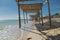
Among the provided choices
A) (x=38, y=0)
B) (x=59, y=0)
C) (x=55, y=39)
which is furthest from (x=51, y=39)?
(x=59, y=0)

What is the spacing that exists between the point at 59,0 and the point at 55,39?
20.4 ft

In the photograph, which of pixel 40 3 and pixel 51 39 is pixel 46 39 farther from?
pixel 40 3

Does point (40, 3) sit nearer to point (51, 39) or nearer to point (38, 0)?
point (38, 0)

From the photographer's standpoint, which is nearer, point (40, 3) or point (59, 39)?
point (59, 39)

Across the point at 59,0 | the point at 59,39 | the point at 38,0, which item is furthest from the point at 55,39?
the point at 59,0

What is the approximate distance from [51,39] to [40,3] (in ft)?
19.3

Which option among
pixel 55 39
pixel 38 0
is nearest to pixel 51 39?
pixel 55 39

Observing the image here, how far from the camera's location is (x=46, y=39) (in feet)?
13.8

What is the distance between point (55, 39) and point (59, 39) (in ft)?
0.39

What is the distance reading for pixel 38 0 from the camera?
9359 mm

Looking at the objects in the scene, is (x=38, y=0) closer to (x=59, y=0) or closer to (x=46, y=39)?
(x=59, y=0)

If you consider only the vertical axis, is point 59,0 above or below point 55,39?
above

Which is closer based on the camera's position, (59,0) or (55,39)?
(55,39)

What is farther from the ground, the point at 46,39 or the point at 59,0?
the point at 59,0
